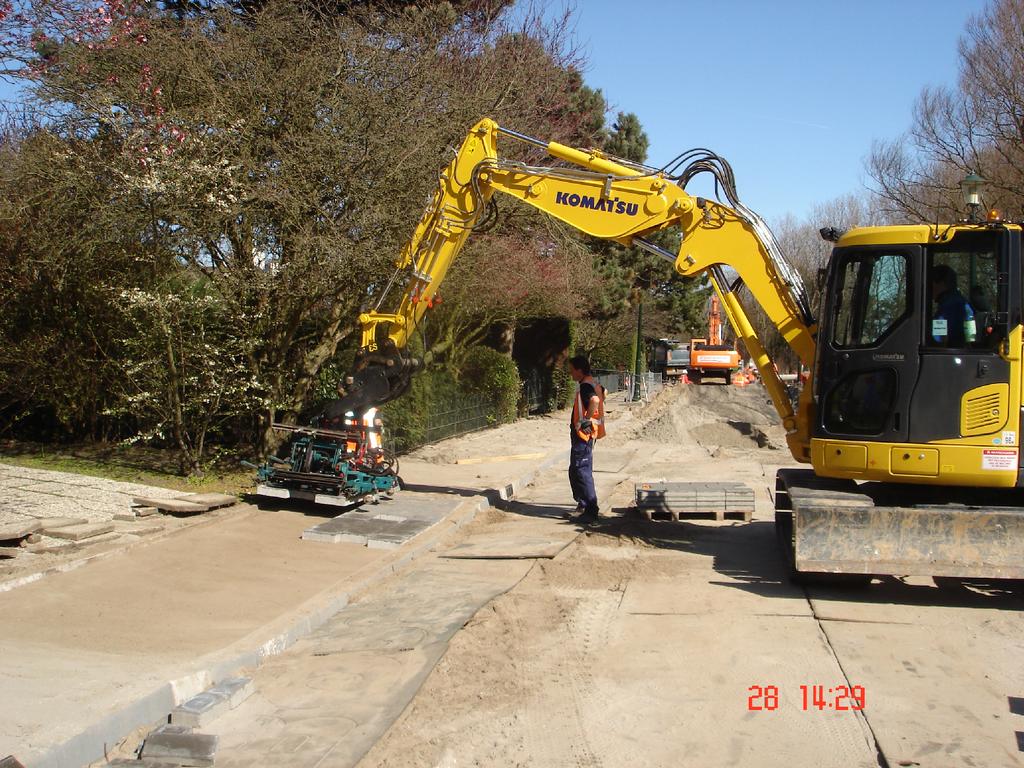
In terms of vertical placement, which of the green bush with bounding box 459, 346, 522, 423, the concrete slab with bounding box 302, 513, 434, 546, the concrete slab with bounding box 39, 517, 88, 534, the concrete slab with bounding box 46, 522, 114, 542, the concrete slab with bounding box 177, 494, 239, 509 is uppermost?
the green bush with bounding box 459, 346, 522, 423

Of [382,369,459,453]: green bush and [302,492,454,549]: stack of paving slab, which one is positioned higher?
[382,369,459,453]: green bush

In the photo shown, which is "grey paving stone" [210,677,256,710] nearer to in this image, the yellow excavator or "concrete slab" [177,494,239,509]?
the yellow excavator

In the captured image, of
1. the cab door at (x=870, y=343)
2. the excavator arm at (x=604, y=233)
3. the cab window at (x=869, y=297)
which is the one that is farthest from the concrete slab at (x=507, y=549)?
the cab window at (x=869, y=297)

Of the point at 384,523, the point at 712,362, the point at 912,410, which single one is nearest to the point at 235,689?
the point at 384,523

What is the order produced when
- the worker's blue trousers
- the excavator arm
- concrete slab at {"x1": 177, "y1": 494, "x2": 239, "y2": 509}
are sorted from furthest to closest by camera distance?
the worker's blue trousers → concrete slab at {"x1": 177, "y1": 494, "x2": 239, "y2": 509} → the excavator arm

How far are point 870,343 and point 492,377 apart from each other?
1438cm

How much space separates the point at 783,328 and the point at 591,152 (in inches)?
117

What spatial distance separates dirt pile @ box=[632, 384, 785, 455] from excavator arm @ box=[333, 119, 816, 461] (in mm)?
9696

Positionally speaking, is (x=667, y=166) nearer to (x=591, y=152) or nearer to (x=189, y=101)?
(x=591, y=152)

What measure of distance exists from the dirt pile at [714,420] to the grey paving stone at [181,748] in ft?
49.7

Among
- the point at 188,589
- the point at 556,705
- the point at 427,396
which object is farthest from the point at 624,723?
the point at 427,396

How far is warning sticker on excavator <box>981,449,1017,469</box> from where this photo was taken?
729 cm

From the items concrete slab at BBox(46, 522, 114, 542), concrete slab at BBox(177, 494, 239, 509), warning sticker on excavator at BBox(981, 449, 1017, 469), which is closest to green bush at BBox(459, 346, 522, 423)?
concrete slab at BBox(177, 494, 239, 509)

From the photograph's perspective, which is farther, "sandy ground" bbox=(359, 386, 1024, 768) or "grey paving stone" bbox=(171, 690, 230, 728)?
"grey paving stone" bbox=(171, 690, 230, 728)
